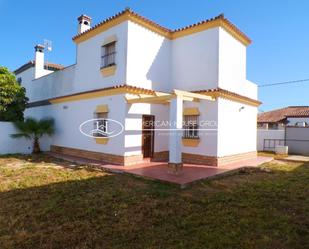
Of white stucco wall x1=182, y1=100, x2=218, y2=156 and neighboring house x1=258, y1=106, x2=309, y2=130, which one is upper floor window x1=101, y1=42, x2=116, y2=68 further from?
neighboring house x1=258, y1=106, x2=309, y2=130

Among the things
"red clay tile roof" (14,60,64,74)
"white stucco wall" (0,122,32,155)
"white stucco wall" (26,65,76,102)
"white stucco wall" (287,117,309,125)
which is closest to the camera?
"white stucco wall" (0,122,32,155)

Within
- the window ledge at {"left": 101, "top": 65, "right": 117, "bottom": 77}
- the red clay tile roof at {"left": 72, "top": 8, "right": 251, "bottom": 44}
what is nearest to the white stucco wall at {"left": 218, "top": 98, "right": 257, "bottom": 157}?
the red clay tile roof at {"left": 72, "top": 8, "right": 251, "bottom": 44}

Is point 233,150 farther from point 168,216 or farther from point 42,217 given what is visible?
point 42,217

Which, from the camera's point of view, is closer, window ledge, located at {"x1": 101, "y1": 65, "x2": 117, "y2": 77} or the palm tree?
window ledge, located at {"x1": 101, "y1": 65, "x2": 117, "y2": 77}

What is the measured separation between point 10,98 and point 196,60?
1299 cm

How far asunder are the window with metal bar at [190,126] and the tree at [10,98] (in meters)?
12.3

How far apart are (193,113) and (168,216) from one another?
25.5 feet

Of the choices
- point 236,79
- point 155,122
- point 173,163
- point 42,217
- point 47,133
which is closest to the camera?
point 42,217

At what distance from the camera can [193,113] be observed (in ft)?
42.3

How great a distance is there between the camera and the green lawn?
4.64 m

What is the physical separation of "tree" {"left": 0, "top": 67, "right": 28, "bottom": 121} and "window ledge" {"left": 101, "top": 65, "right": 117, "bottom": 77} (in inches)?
311

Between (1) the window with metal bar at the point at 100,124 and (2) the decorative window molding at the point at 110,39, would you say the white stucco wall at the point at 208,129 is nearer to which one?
(1) the window with metal bar at the point at 100,124

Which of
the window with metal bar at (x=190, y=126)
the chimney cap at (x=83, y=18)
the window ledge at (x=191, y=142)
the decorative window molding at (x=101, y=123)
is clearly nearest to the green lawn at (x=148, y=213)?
the window ledge at (x=191, y=142)

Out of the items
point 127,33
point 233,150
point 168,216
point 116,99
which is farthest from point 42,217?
point 233,150
